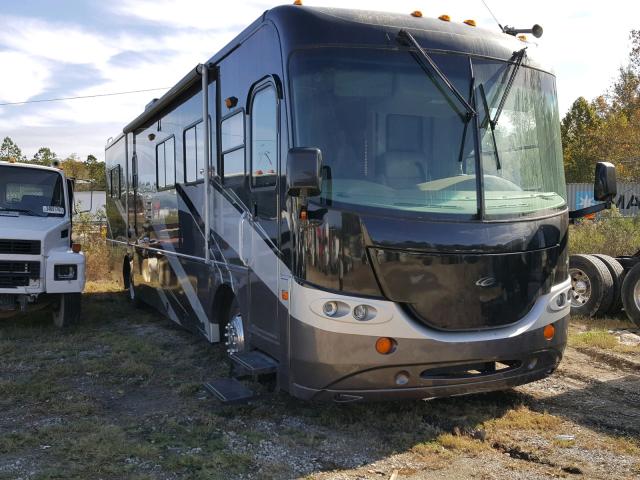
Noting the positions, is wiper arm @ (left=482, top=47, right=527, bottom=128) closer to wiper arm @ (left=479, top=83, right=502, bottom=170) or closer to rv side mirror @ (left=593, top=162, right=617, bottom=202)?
wiper arm @ (left=479, top=83, right=502, bottom=170)

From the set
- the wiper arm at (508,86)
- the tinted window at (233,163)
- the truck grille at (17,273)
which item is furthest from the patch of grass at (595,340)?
the truck grille at (17,273)

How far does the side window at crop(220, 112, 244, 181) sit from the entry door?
25 centimetres

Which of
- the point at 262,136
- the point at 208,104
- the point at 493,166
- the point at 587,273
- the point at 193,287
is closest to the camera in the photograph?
the point at 493,166

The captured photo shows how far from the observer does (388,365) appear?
425 centimetres

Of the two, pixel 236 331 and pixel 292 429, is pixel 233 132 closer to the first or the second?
pixel 236 331

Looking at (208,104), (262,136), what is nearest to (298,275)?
(262,136)

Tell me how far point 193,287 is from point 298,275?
2.89 m

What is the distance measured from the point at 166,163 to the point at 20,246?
87.8 inches

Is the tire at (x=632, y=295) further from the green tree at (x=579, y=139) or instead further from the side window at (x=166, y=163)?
the green tree at (x=579, y=139)

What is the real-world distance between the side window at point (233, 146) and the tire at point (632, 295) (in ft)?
19.0

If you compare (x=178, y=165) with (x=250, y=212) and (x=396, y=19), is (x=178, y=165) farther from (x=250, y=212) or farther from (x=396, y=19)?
(x=396, y=19)

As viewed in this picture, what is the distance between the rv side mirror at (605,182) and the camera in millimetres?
5258

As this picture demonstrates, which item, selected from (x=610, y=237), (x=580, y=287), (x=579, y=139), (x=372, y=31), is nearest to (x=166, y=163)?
(x=372, y=31)

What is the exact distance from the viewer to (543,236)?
15.3 ft
